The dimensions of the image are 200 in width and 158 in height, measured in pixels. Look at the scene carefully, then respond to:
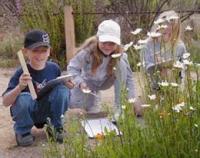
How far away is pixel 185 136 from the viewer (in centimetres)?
258

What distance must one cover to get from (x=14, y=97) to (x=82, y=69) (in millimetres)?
863

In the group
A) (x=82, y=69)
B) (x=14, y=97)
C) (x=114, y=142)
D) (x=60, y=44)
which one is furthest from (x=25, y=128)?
(x=60, y=44)

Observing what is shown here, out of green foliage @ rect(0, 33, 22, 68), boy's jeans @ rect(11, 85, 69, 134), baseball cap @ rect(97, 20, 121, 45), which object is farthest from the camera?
green foliage @ rect(0, 33, 22, 68)

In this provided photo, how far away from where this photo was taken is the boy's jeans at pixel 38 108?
12.7 feet

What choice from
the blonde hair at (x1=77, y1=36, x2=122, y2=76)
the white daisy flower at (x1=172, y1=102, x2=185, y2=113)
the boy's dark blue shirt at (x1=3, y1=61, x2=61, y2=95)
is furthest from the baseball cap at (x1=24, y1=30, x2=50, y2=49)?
the white daisy flower at (x1=172, y1=102, x2=185, y2=113)

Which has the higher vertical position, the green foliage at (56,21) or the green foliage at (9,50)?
the green foliage at (56,21)

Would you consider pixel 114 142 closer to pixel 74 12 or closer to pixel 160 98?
pixel 160 98

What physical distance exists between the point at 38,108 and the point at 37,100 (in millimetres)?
59

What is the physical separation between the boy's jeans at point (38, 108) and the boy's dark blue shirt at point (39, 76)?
0.31 ft

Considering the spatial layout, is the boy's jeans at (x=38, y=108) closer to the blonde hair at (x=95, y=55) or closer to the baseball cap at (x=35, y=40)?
the baseball cap at (x=35, y=40)

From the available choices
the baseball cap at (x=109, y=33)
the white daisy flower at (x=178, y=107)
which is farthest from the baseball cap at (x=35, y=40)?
the white daisy flower at (x=178, y=107)

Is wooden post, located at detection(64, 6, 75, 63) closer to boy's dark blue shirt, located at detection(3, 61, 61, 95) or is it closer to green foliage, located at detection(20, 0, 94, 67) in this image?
green foliage, located at detection(20, 0, 94, 67)

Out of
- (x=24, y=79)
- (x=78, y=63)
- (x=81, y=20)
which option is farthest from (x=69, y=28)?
(x=24, y=79)

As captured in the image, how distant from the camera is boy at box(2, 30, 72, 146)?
12.7 feet
